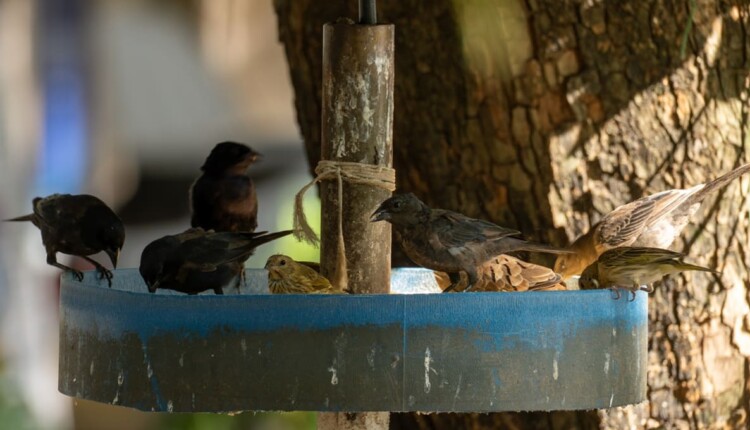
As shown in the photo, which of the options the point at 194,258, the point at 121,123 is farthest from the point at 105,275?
the point at 121,123

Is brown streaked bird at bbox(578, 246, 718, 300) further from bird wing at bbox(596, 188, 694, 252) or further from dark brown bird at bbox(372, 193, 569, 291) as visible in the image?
dark brown bird at bbox(372, 193, 569, 291)

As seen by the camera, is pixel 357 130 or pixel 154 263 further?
pixel 154 263

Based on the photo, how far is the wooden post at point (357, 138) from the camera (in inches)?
135

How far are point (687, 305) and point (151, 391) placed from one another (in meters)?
2.60

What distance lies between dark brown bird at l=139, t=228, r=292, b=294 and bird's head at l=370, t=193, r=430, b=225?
1.21ft

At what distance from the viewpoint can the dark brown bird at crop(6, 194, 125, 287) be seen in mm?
4523

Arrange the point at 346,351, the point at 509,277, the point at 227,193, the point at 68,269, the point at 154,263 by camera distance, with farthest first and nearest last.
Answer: the point at 227,193 → the point at 509,277 → the point at 68,269 → the point at 154,263 → the point at 346,351

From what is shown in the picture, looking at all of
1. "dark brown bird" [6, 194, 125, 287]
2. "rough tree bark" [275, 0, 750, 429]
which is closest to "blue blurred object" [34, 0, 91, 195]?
"dark brown bird" [6, 194, 125, 287]

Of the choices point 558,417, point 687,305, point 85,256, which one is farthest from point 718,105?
point 85,256

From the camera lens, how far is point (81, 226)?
4578 mm

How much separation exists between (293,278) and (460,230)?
539 millimetres

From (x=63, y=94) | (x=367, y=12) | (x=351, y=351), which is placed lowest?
Answer: (x=351, y=351)

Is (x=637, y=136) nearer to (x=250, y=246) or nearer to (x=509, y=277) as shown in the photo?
(x=509, y=277)

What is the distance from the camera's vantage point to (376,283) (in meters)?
3.57
